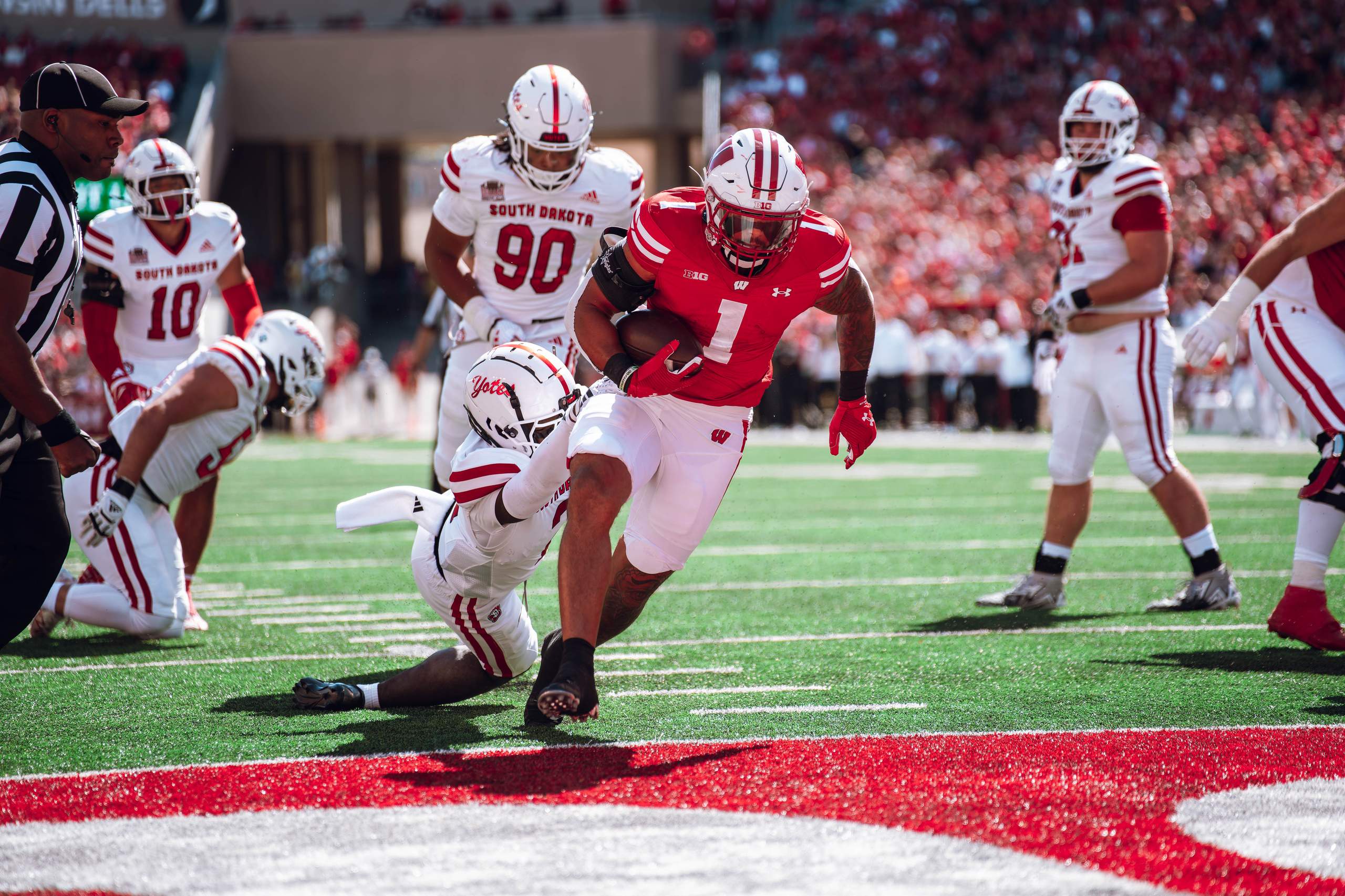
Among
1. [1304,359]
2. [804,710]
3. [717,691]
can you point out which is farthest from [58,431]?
[1304,359]

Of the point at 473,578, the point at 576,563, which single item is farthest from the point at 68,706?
the point at 576,563

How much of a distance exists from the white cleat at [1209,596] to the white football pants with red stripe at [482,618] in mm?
2830

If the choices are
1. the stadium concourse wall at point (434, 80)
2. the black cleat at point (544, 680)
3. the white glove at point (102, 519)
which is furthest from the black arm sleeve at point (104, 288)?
the stadium concourse wall at point (434, 80)

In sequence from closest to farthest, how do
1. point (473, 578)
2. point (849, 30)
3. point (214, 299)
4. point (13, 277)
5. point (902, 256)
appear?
point (13, 277), point (473, 578), point (902, 256), point (214, 299), point (849, 30)

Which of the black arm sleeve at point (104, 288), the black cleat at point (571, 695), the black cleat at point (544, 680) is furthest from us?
the black arm sleeve at point (104, 288)

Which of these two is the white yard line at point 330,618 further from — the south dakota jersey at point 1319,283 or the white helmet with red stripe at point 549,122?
the south dakota jersey at point 1319,283

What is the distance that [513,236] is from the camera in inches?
230

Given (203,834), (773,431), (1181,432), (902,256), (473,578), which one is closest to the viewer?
(203,834)

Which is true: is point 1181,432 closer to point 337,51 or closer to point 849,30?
point 849,30

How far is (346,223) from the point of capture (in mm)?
32594

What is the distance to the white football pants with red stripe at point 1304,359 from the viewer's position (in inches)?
188

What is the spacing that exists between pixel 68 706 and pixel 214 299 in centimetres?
2114

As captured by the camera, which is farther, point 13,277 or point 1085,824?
point 13,277

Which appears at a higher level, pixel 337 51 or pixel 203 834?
pixel 337 51
